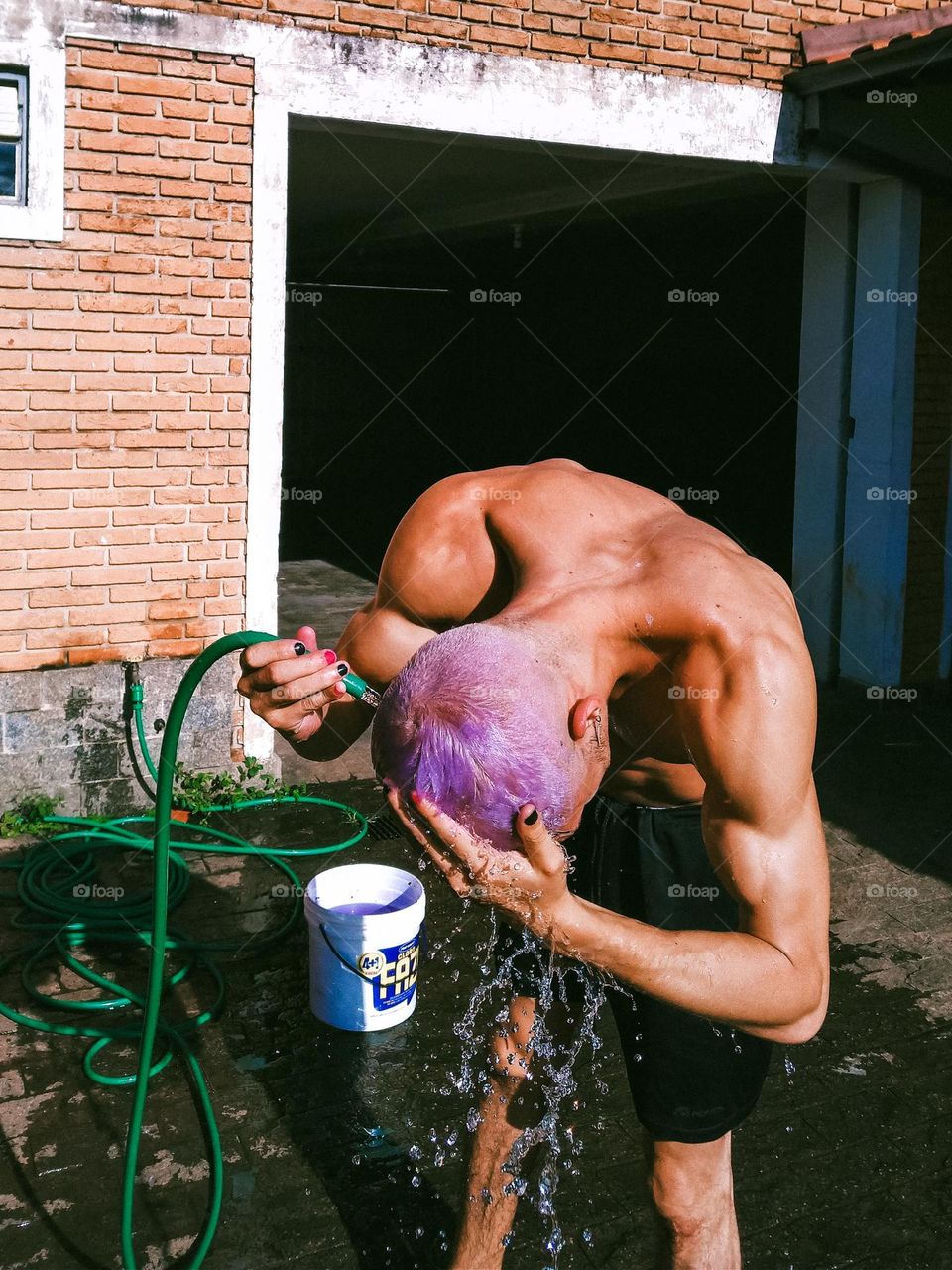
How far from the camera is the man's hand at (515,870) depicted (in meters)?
1.98

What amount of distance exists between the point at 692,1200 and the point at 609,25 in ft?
20.2

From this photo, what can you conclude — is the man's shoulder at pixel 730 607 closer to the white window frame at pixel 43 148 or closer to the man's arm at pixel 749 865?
the man's arm at pixel 749 865

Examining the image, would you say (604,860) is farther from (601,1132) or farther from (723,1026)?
(601,1132)

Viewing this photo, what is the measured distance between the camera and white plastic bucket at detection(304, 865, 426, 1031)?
12.8 feet

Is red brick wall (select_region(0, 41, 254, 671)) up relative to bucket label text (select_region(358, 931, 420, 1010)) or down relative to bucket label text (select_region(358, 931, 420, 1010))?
up

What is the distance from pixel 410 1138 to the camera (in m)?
3.60

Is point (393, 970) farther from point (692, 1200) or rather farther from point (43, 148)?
point (43, 148)

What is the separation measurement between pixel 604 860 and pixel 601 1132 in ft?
4.21

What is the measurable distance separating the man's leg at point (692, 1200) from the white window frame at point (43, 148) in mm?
4661

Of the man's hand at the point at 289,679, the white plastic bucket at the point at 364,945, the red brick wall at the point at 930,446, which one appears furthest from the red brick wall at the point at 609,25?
the man's hand at the point at 289,679

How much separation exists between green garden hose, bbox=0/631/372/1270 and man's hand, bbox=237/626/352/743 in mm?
82

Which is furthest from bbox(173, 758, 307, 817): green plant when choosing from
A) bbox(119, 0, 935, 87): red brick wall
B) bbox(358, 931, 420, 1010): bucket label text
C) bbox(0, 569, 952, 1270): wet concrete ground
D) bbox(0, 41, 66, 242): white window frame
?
bbox(119, 0, 935, 87): red brick wall

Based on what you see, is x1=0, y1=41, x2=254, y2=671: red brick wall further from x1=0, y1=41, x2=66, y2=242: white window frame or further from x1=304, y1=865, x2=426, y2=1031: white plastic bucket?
x1=304, y1=865, x2=426, y2=1031: white plastic bucket

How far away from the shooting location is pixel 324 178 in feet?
34.1
